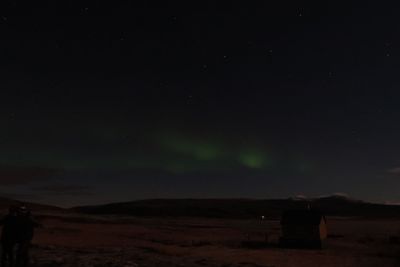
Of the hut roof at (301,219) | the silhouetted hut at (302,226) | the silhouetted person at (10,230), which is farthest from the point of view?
the hut roof at (301,219)

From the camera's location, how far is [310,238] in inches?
2025

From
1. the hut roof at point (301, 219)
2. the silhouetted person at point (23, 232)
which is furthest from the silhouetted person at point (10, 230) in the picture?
the hut roof at point (301, 219)

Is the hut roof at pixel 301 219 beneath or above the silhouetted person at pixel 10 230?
above

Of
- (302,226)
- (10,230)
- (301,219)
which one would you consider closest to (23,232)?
(10,230)

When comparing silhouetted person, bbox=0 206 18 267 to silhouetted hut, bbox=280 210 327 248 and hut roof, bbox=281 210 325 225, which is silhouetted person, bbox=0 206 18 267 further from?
hut roof, bbox=281 210 325 225

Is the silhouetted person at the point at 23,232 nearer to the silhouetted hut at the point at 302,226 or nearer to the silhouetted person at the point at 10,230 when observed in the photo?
the silhouetted person at the point at 10,230

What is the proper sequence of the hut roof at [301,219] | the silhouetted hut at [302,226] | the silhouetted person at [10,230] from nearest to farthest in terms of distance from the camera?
the silhouetted person at [10,230] < the silhouetted hut at [302,226] < the hut roof at [301,219]

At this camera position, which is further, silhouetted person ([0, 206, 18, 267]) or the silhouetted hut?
the silhouetted hut

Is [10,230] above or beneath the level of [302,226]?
beneath

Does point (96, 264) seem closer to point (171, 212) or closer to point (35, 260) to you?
point (35, 260)

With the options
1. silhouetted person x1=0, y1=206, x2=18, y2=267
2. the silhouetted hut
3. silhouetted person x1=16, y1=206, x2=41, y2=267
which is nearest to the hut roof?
the silhouetted hut

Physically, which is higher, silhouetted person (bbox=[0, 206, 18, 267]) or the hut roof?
the hut roof

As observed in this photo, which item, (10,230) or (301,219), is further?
(301,219)

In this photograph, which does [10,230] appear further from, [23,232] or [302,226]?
[302,226]
